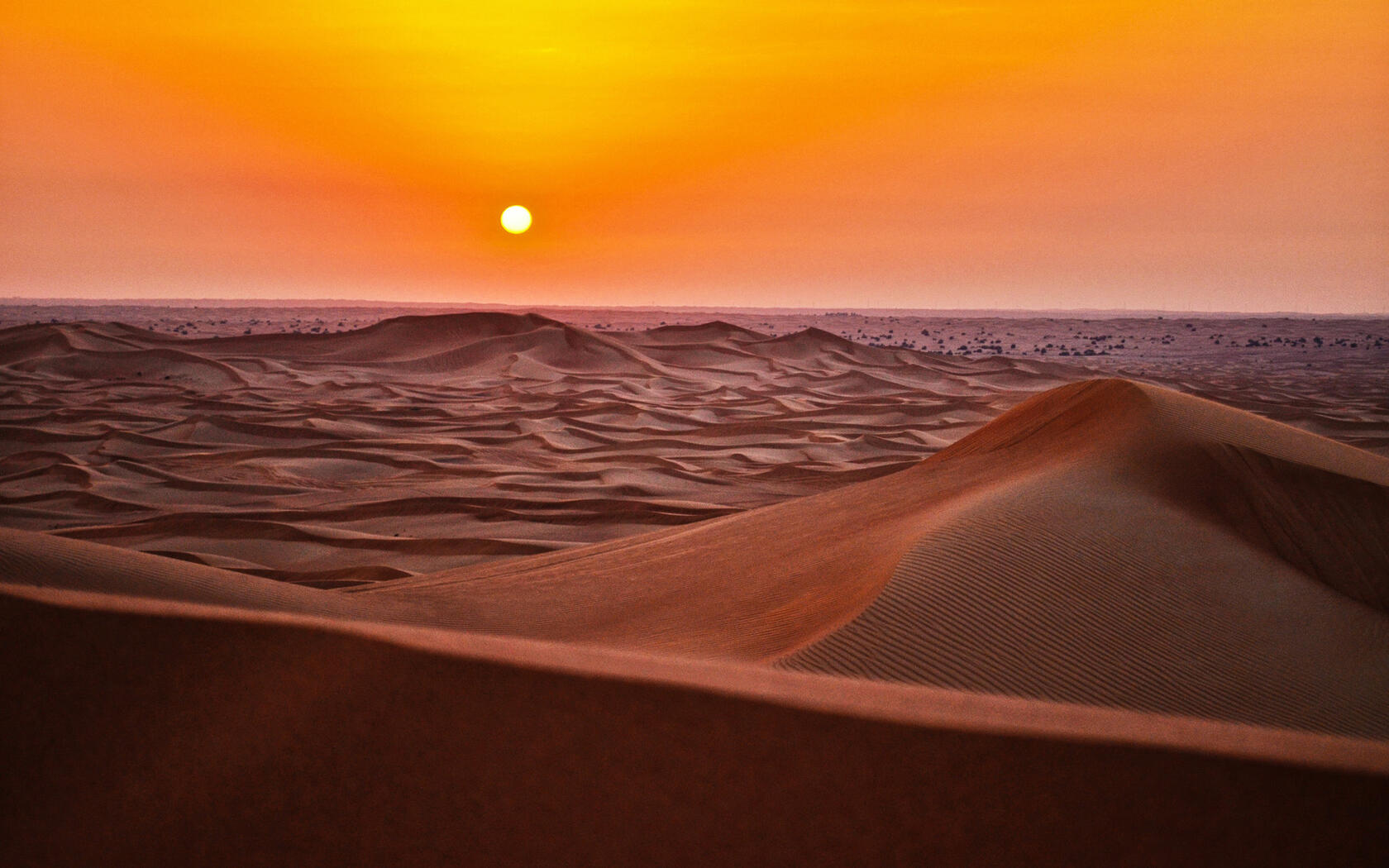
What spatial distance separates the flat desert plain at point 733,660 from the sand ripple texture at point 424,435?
0.25ft

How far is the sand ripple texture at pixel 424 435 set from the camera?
18.9ft

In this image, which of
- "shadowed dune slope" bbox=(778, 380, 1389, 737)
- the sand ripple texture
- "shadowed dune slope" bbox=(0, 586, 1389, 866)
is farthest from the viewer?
the sand ripple texture

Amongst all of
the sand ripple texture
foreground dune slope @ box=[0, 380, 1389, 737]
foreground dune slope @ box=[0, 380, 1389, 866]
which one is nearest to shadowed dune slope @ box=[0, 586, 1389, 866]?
foreground dune slope @ box=[0, 380, 1389, 866]

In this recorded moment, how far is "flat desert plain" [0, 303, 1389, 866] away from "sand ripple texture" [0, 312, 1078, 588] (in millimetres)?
76

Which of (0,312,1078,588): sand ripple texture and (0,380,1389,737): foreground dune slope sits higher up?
(0,380,1389,737): foreground dune slope

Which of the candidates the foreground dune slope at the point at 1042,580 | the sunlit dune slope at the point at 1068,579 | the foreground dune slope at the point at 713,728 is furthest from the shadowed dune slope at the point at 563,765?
the sunlit dune slope at the point at 1068,579

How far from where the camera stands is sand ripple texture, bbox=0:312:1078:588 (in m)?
5.76

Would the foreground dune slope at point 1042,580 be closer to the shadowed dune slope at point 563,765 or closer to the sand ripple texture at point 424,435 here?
the shadowed dune slope at point 563,765

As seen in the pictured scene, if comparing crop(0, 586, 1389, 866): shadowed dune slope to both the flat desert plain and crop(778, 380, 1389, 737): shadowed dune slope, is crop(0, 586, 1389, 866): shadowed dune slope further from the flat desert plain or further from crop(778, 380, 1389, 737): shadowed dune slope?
crop(778, 380, 1389, 737): shadowed dune slope

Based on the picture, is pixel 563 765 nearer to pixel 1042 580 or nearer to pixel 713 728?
pixel 713 728

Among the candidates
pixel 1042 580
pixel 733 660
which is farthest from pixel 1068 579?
pixel 733 660

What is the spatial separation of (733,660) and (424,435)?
7.88m

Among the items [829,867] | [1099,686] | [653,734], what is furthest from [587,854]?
[1099,686]

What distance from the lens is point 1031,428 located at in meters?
5.16
